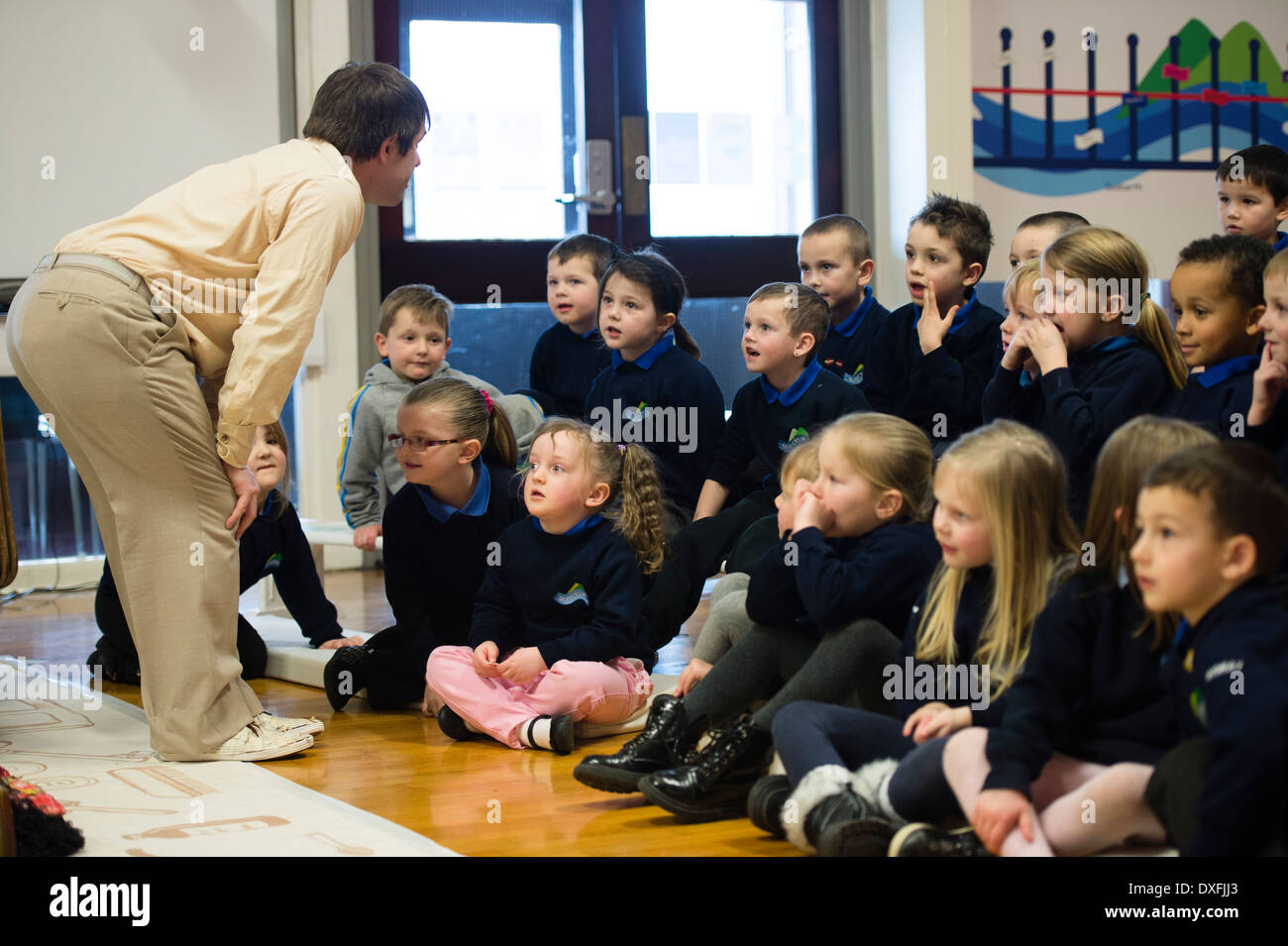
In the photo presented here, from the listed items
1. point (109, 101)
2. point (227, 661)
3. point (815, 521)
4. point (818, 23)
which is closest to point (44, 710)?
point (227, 661)

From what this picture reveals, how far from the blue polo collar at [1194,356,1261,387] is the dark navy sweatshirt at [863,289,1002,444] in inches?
29.1

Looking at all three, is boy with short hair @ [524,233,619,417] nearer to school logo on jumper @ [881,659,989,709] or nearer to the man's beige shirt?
the man's beige shirt

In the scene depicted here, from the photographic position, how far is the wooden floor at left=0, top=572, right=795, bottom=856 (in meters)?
1.78

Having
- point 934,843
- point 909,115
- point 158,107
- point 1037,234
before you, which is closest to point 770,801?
point 934,843

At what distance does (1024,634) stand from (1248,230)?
162 centimetres

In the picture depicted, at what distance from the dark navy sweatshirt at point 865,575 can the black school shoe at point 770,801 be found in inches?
10.9

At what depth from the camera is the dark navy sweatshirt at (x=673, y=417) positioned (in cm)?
312

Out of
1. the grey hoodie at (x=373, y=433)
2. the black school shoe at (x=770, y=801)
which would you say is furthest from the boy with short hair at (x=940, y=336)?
the black school shoe at (x=770, y=801)

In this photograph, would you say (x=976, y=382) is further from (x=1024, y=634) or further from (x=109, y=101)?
(x=109, y=101)

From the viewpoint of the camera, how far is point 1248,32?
223 inches

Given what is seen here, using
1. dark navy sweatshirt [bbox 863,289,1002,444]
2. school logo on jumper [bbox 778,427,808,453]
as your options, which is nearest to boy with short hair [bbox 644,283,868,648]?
school logo on jumper [bbox 778,427,808,453]

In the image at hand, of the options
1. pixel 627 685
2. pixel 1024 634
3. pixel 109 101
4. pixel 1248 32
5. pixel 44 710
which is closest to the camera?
pixel 1024 634

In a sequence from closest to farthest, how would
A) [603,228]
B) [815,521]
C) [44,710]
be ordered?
[815,521] < [44,710] < [603,228]

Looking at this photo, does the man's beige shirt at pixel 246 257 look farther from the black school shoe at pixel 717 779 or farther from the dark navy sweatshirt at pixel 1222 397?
the dark navy sweatshirt at pixel 1222 397
